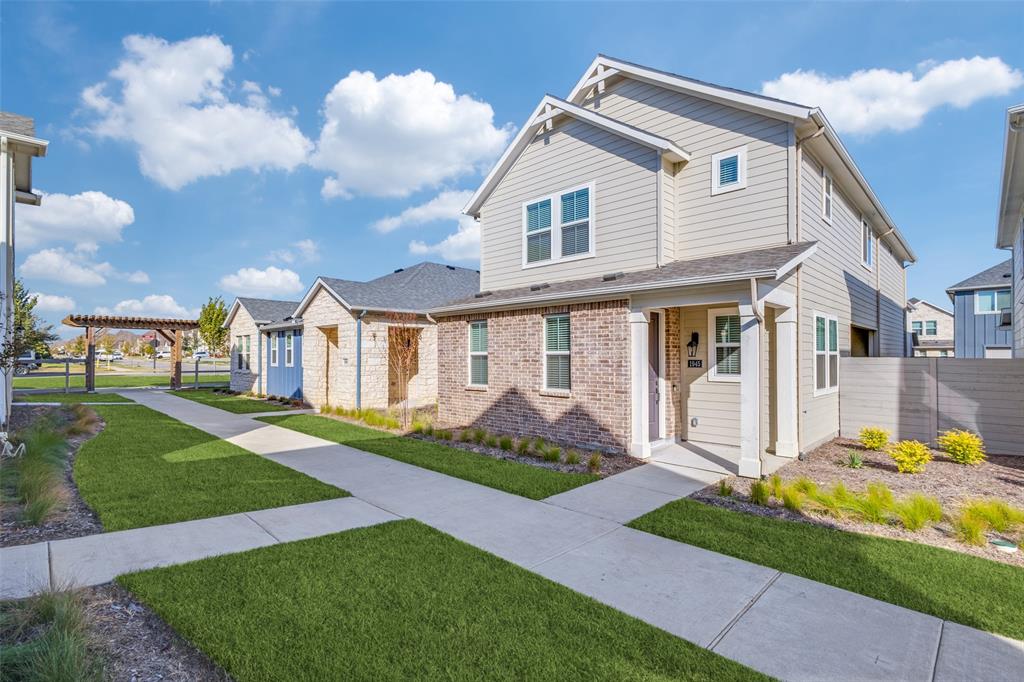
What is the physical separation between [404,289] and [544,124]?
890 cm

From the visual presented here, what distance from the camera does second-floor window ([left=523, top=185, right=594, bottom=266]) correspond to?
10.7m

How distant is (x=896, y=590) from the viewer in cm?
383

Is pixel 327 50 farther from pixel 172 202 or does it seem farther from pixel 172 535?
pixel 172 202

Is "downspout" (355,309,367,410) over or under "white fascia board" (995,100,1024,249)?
under

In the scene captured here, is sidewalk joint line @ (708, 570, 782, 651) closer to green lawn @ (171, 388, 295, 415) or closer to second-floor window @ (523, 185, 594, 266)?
second-floor window @ (523, 185, 594, 266)

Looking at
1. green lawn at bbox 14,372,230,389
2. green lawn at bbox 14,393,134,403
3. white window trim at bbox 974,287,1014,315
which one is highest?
white window trim at bbox 974,287,1014,315

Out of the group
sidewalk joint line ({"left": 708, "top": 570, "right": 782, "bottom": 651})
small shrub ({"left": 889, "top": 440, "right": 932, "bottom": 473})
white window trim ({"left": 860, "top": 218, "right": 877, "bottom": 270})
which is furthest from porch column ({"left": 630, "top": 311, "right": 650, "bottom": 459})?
white window trim ({"left": 860, "top": 218, "right": 877, "bottom": 270})

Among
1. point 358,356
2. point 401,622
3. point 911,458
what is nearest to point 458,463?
point 401,622

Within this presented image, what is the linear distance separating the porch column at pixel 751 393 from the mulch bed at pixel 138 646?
7.05 meters

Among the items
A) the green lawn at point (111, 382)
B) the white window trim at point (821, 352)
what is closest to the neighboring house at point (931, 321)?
the white window trim at point (821, 352)

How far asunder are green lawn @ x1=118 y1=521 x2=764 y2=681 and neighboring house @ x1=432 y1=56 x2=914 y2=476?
5.08m

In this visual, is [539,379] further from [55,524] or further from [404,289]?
[404,289]

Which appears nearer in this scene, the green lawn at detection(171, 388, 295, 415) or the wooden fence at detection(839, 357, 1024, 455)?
the wooden fence at detection(839, 357, 1024, 455)

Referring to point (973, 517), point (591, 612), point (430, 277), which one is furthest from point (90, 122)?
point (973, 517)
